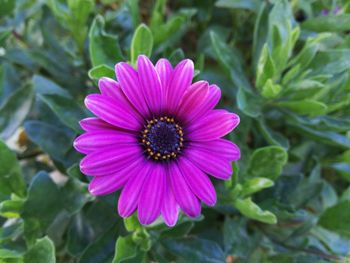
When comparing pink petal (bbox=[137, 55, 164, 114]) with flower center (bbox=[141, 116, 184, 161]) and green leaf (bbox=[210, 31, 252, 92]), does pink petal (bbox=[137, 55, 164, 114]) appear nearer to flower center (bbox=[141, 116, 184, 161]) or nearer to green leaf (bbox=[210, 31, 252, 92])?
flower center (bbox=[141, 116, 184, 161])

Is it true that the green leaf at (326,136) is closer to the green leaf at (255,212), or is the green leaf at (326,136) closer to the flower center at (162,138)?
the green leaf at (255,212)

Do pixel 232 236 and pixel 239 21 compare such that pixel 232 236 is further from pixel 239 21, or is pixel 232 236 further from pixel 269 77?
pixel 239 21

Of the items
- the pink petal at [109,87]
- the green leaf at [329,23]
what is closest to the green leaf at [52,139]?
the pink petal at [109,87]

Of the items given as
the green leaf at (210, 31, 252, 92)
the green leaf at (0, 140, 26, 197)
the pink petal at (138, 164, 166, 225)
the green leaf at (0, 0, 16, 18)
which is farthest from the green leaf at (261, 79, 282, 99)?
the green leaf at (0, 0, 16, 18)

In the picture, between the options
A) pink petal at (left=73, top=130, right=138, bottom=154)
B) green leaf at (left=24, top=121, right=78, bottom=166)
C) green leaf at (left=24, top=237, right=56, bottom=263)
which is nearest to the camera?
pink petal at (left=73, top=130, right=138, bottom=154)

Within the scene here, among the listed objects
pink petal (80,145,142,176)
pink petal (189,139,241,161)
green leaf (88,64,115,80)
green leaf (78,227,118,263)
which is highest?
green leaf (88,64,115,80)

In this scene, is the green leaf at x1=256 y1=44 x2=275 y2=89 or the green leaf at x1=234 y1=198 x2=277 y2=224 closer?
the green leaf at x1=234 y1=198 x2=277 y2=224

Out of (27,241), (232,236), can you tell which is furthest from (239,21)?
(27,241)
